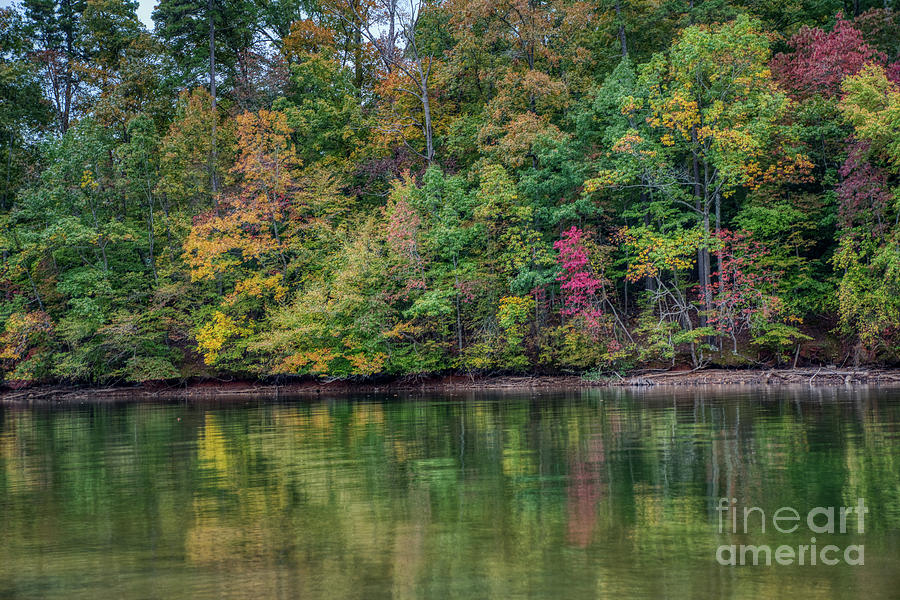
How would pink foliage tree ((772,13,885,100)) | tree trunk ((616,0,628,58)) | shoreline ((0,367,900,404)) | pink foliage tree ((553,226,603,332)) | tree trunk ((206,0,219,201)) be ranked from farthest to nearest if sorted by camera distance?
tree trunk ((206,0,219,201))
tree trunk ((616,0,628,58))
pink foliage tree ((553,226,603,332))
pink foliage tree ((772,13,885,100))
shoreline ((0,367,900,404))

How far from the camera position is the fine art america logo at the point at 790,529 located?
6.55 metres

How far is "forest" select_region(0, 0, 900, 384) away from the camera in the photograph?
108ft

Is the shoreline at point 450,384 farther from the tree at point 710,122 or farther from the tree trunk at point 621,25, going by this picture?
the tree trunk at point 621,25

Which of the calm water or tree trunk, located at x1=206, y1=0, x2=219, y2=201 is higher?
tree trunk, located at x1=206, y1=0, x2=219, y2=201

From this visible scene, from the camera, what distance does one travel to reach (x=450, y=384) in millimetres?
36719

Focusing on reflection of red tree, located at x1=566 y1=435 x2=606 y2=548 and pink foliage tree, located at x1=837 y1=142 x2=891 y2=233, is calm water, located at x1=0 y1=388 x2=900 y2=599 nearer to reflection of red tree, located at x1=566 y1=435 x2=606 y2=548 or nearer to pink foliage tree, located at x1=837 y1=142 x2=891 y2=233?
reflection of red tree, located at x1=566 y1=435 x2=606 y2=548

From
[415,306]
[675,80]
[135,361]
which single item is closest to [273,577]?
[415,306]

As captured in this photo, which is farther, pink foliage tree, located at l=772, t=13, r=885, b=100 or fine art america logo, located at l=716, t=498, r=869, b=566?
pink foliage tree, located at l=772, t=13, r=885, b=100

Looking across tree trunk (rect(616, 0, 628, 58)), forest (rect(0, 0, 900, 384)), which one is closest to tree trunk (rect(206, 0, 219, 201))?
forest (rect(0, 0, 900, 384))

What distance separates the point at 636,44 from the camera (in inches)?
1684

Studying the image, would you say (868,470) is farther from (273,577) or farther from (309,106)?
(309,106)

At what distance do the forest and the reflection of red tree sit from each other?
21.5 meters

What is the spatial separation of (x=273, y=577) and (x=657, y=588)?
332 centimetres

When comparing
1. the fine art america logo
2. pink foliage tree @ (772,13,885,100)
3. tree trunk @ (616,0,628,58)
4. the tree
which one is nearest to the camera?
the fine art america logo
